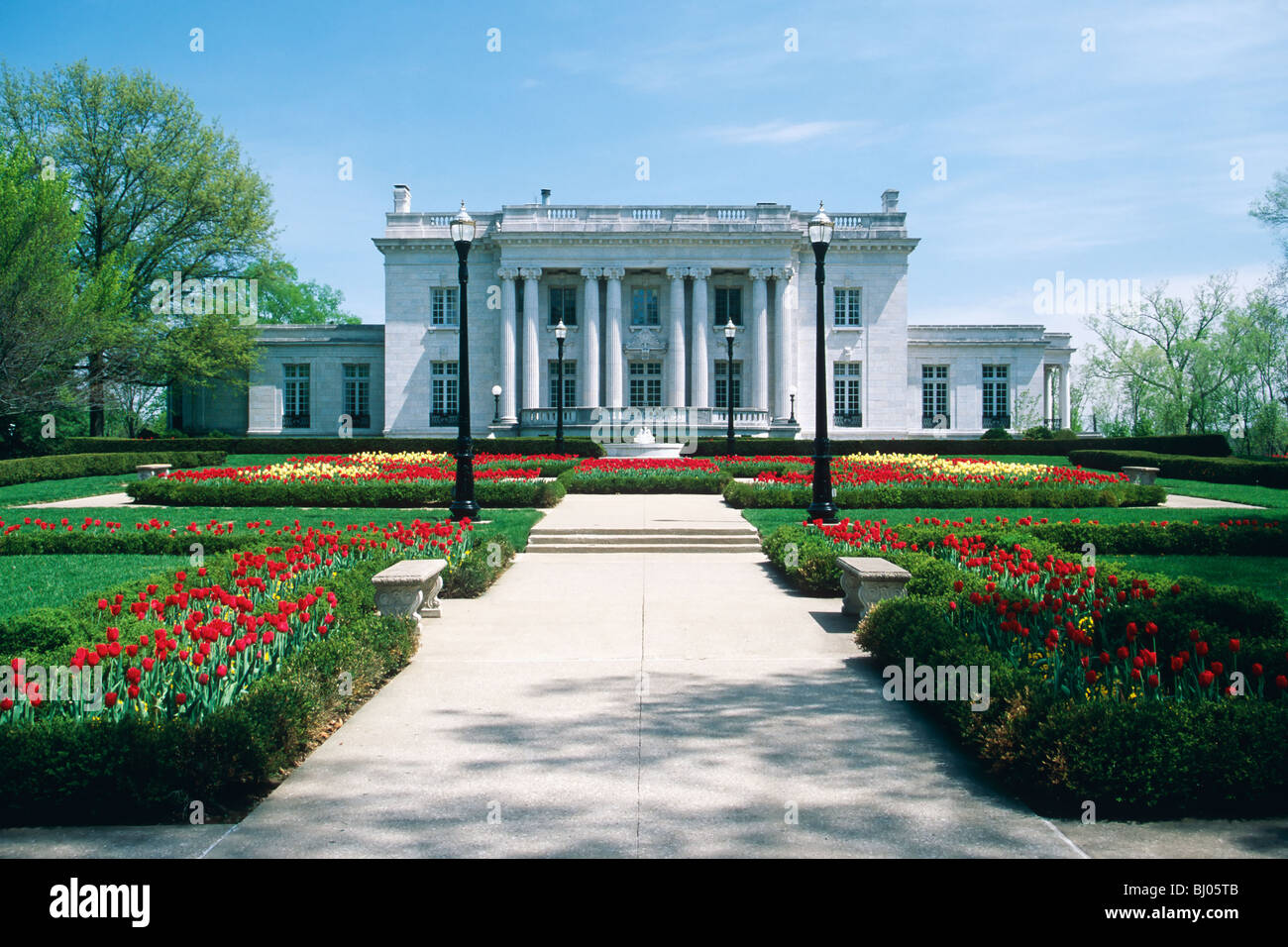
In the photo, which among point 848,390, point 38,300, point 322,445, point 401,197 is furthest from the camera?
point 401,197

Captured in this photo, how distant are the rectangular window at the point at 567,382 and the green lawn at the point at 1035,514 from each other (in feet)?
105

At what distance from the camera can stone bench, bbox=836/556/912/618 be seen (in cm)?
916

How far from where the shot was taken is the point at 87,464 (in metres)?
30.7

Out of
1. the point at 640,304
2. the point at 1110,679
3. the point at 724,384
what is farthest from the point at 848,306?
the point at 1110,679

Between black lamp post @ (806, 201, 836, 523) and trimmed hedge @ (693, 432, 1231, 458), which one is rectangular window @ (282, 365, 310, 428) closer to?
trimmed hedge @ (693, 432, 1231, 458)

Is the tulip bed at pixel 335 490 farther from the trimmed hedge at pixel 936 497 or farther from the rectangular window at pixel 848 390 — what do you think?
the rectangular window at pixel 848 390

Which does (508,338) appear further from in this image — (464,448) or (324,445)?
(464,448)

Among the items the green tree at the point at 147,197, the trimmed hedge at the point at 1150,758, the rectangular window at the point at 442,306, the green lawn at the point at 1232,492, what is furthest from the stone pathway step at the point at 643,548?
the rectangular window at the point at 442,306

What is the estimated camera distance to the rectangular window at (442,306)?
50750 millimetres

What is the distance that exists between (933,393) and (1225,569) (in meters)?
41.8

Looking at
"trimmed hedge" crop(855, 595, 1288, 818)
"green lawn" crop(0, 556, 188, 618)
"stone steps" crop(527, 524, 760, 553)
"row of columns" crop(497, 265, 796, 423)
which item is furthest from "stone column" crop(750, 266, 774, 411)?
"trimmed hedge" crop(855, 595, 1288, 818)

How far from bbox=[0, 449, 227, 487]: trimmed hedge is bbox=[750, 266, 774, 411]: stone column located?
86.9 feet
